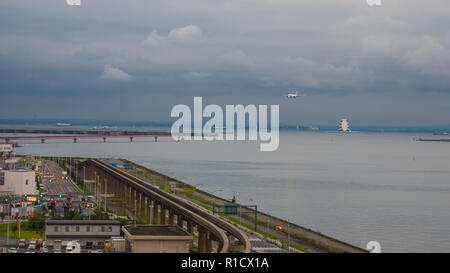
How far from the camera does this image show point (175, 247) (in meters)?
10.3

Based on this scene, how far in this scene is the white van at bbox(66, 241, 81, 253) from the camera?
34.4 ft

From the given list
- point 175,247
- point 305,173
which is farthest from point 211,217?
point 305,173

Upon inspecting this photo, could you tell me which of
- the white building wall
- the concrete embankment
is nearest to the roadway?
the white building wall

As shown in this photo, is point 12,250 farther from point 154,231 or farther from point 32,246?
point 154,231

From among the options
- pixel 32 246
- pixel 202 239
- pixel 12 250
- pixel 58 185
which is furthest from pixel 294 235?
pixel 58 185

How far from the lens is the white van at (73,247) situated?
10500mm

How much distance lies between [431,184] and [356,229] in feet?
57.3

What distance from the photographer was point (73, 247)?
10852 mm

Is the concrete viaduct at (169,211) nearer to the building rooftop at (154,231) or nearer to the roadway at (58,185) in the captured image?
the building rooftop at (154,231)

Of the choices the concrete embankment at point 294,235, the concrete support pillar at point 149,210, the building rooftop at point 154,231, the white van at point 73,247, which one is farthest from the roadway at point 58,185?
the building rooftop at point 154,231

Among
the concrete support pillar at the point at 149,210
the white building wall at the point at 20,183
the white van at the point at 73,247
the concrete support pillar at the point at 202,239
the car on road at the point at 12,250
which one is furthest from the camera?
the white building wall at the point at 20,183
